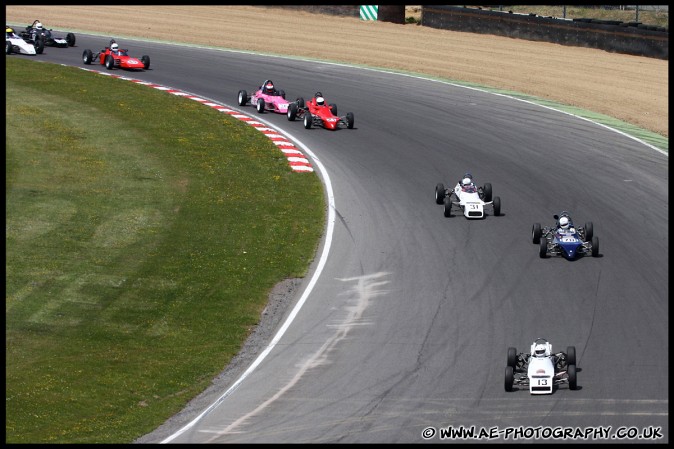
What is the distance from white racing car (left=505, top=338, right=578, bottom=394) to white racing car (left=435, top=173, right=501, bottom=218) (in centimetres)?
948

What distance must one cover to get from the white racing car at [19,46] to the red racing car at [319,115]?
1597 centimetres

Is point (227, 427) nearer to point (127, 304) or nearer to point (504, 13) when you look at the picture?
point (127, 304)

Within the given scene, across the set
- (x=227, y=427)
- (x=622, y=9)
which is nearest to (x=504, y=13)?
(x=622, y=9)

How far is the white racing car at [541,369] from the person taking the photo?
21.0 m

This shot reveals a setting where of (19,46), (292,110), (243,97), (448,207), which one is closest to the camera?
(448,207)

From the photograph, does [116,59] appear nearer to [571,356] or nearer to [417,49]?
[417,49]

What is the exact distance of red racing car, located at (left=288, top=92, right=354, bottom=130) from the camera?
40.7m

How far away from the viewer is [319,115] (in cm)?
4116

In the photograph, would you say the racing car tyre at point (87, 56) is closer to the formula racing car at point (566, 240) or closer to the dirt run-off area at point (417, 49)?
the dirt run-off area at point (417, 49)

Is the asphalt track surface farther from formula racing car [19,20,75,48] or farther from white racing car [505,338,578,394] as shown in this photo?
formula racing car [19,20,75,48]

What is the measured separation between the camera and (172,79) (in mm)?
49219

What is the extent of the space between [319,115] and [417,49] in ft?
48.7

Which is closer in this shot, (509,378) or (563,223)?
(509,378)

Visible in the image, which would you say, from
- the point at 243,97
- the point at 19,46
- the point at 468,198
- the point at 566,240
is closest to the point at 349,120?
the point at 243,97
